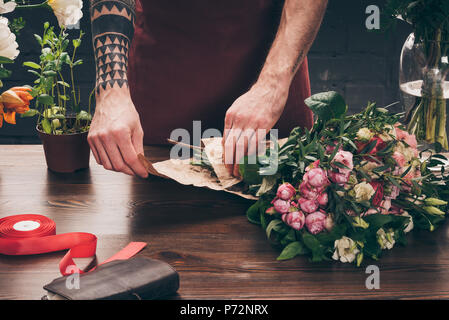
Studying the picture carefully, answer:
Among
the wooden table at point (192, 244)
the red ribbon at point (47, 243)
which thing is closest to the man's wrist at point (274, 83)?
the wooden table at point (192, 244)

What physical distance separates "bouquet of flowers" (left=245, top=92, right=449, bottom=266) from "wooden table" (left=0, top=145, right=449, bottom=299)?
0.08 feet

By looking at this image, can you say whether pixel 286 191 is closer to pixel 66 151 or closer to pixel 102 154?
pixel 102 154

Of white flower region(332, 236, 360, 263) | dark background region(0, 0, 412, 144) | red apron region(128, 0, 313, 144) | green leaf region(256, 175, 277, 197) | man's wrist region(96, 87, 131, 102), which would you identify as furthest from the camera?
dark background region(0, 0, 412, 144)

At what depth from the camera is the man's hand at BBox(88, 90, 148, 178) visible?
3.26 ft

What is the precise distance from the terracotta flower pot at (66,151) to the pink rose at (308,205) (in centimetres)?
50

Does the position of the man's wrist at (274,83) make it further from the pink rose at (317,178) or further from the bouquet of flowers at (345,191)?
the pink rose at (317,178)

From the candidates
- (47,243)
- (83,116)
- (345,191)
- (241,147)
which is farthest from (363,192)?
(83,116)

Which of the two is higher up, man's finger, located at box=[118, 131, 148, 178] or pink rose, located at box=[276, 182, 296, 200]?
man's finger, located at box=[118, 131, 148, 178]

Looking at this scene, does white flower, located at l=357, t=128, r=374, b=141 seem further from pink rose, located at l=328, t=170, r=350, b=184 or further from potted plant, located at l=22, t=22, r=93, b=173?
potted plant, located at l=22, t=22, r=93, b=173

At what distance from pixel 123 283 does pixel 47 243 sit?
0.65 feet

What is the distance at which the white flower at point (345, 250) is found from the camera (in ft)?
2.51

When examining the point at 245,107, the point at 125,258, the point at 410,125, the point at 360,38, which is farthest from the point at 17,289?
the point at 360,38

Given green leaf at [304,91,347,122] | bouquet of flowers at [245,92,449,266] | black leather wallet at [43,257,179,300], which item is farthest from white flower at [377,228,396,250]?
black leather wallet at [43,257,179,300]

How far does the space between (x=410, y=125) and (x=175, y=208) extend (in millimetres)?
544
